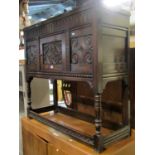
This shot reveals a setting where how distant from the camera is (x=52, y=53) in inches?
67.4

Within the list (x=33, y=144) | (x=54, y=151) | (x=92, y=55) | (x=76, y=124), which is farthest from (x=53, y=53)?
(x=33, y=144)

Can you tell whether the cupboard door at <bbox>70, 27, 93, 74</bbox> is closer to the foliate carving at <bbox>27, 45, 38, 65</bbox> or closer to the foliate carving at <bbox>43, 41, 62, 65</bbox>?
the foliate carving at <bbox>43, 41, 62, 65</bbox>

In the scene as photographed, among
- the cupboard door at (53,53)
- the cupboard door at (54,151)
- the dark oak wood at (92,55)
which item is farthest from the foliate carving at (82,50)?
the cupboard door at (54,151)

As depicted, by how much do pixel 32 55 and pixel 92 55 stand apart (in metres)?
0.97

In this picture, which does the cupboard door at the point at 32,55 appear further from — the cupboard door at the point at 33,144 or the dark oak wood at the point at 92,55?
the cupboard door at the point at 33,144

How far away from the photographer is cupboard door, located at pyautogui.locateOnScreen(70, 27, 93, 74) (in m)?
1.31

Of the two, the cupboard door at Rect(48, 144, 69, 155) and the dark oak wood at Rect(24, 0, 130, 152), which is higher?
the dark oak wood at Rect(24, 0, 130, 152)

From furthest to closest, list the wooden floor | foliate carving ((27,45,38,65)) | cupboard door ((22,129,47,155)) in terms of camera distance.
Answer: foliate carving ((27,45,38,65)) → cupboard door ((22,129,47,155)) → the wooden floor

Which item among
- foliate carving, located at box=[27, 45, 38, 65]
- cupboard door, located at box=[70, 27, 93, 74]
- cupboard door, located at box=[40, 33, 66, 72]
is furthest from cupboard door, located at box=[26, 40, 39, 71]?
cupboard door, located at box=[70, 27, 93, 74]
